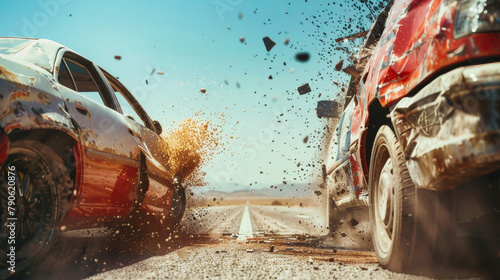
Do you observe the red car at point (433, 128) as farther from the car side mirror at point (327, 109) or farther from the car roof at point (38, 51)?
the car roof at point (38, 51)

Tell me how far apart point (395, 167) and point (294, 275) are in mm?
1058

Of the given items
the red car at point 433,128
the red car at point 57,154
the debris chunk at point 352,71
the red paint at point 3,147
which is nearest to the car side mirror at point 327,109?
the debris chunk at point 352,71

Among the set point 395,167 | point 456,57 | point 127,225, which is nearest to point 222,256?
point 127,225

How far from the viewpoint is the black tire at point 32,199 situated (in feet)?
9.25

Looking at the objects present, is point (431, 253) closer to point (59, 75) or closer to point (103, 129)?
point (103, 129)

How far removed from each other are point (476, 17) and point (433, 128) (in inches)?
23.8

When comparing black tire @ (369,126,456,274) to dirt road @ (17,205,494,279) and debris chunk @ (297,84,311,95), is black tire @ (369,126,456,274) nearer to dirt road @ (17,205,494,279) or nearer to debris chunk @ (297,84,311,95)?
dirt road @ (17,205,494,279)

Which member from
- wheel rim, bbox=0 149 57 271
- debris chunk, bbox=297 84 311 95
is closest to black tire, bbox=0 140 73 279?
wheel rim, bbox=0 149 57 271

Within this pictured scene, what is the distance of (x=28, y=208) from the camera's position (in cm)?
299

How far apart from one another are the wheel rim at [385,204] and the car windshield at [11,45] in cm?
291

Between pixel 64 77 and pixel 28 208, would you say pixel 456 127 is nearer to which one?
pixel 28 208

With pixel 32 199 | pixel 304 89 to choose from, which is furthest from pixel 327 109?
pixel 32 199

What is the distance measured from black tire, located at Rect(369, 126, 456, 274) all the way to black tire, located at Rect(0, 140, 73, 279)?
7.48 ft

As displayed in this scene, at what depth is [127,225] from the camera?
196 inches
